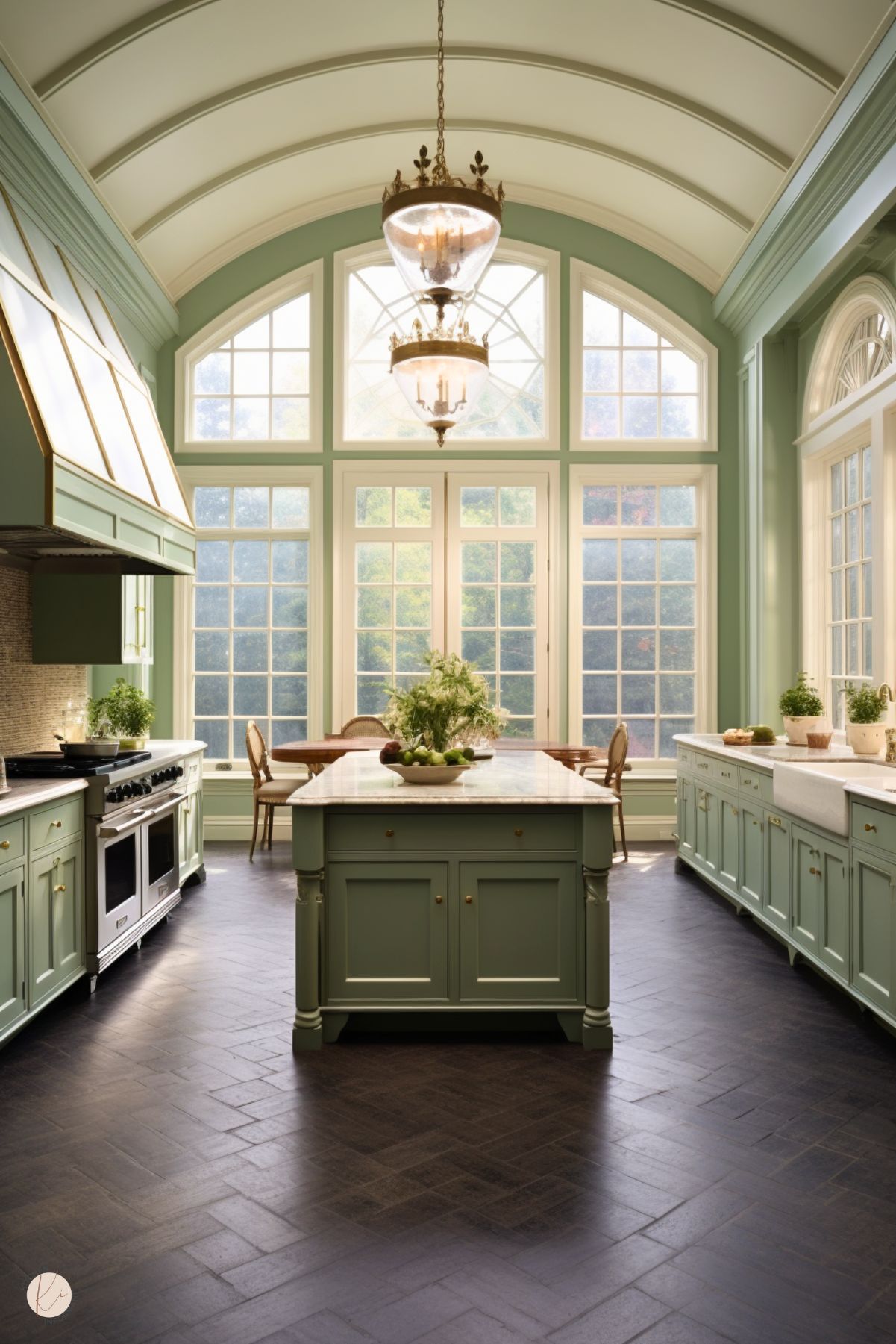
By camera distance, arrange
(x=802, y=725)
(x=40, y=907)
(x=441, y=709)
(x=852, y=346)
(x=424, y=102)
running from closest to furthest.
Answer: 1. (x=40, y=907)
2. (x=441, y=709)
3. (x=802, y=725)
4. (x=852, y=346)
5. (x=424, y=102)

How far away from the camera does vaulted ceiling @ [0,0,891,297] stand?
6.03 m

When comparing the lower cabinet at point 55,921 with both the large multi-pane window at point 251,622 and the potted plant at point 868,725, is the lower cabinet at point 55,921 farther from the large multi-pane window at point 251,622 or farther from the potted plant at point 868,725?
the large multi-pane window at point 251,622

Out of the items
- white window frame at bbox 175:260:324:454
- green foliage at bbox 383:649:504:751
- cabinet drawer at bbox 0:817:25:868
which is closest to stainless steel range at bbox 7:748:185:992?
cabinet drawer at bbox 0:817:25:868

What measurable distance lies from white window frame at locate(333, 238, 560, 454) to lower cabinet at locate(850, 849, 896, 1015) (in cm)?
559

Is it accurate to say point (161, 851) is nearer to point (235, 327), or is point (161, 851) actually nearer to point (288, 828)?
point (288, 828)

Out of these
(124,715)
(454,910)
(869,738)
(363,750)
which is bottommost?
(454,910)

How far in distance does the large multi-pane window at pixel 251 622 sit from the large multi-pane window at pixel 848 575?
4315 mm

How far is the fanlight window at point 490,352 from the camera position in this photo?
933 cm

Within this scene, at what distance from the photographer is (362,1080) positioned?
3.89 meters

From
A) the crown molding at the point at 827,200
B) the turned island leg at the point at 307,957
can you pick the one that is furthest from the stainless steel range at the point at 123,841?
the crown molding at the point at 827,200

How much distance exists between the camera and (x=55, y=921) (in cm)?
459

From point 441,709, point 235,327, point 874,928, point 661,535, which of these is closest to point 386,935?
point 441,709

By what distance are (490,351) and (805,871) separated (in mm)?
5783

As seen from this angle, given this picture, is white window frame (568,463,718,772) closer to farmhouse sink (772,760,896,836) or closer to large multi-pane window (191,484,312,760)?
large multi-pane window (191,484,312,760)
